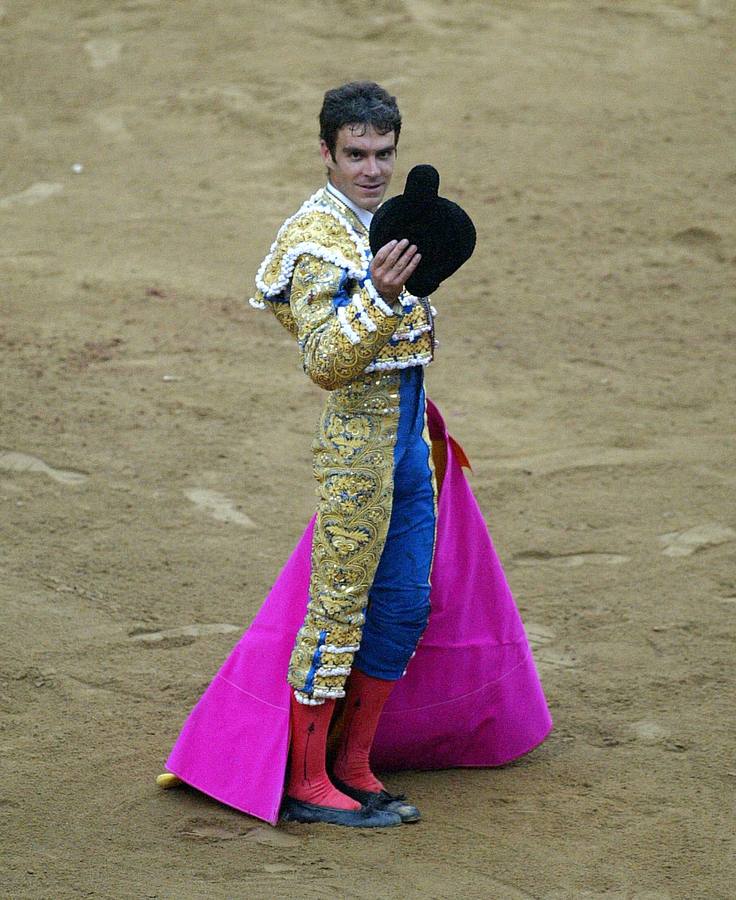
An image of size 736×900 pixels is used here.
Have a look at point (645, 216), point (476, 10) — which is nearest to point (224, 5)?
point (476, 10)

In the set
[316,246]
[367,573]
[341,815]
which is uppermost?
[316,246]

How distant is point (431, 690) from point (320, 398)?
2.97m

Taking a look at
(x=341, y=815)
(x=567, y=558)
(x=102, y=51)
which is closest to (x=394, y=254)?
(x=341, y=815)

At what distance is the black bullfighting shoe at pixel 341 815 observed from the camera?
3393mm

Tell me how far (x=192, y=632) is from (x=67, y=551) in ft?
2.45

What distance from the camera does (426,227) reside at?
2.91 m

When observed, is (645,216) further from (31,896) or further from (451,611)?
(31,896)

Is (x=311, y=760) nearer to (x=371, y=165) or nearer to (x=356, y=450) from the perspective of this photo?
(x=356, y=450)

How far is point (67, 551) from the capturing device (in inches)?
199

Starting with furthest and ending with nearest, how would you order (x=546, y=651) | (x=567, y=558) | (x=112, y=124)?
(x=112, y=124)
(x=567, y=558)
(x=546, y=651)

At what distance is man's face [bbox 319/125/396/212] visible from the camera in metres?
3.14

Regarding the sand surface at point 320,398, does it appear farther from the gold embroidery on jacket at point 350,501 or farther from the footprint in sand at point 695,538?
the gold embroidery on jacket at point 350,501

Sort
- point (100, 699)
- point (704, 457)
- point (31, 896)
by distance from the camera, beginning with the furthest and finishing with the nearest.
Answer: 1. point (704, 457)
2. point (100, 699)
3. point (31, 896)

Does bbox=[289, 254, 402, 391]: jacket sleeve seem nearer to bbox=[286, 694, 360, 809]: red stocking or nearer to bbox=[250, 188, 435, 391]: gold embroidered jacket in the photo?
bbox=[250, 188, 435, 391]: gold embroidered jacket
